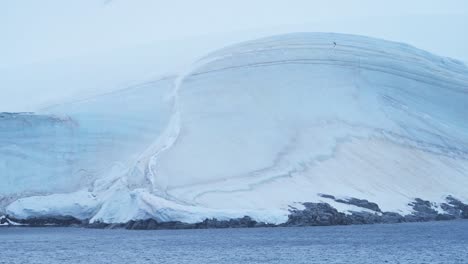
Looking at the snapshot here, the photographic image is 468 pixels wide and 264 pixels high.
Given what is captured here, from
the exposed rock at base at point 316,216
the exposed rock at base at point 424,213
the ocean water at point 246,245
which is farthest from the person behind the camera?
the exposed rock at base at point 424,213

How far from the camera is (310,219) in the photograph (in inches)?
1393

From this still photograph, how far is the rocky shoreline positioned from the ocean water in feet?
0.81

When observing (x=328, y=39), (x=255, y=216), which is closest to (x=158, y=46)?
(x=328, y=39)

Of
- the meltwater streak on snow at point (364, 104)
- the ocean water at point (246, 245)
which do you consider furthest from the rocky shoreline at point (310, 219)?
the meltwater streak on snow at point (364, 104)

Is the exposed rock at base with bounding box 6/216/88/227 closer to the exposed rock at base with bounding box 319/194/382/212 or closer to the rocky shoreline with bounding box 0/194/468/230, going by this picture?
the rocky shoreline with bounding box 0/194/468/230

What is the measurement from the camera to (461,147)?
1711 inches

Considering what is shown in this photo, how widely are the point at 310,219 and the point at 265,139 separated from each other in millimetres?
5045

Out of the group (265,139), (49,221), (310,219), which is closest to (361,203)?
(310,219)

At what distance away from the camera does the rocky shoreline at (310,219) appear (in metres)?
34.0

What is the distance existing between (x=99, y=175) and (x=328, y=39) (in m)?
14.3

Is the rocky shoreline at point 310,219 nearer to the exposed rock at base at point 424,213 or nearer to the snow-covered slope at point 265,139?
the exposed rock at base at point 424,213

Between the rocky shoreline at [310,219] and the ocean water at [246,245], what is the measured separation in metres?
0.25

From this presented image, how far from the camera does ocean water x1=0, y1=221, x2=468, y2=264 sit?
27.0 metres

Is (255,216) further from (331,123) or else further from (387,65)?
(387,65)
